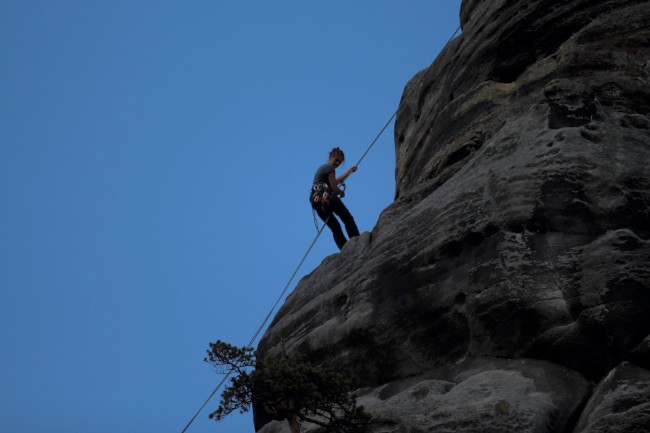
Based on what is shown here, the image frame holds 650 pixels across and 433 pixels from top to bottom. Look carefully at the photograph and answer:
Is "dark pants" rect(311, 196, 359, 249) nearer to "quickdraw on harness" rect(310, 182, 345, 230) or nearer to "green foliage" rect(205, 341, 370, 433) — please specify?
"quickdraw on harness" rect(310, 182, 345, 230)

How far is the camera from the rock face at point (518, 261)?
9.00 metres

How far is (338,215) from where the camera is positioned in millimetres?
17469

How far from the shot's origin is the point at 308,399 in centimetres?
1003

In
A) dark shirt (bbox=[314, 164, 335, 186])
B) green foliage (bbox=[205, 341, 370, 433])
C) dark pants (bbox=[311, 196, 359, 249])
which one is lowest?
green foliage (bbox=[205, 341, 370, 433])

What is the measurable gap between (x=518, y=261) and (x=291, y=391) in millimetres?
3623

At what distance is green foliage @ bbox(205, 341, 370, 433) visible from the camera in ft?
32.4

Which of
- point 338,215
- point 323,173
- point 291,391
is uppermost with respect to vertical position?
point 323,173

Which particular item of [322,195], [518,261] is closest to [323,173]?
[322,195]

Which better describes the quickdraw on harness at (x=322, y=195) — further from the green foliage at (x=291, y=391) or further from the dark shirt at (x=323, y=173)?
the green foliage at (x=291, y=391)

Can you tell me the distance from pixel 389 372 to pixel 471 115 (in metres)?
6.16

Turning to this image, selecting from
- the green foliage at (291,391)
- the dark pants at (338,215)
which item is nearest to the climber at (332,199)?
the dark pants at (338,215)

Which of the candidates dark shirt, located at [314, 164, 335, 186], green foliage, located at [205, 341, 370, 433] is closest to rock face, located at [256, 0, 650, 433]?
green foliage, located at [205, 341, 370, 433]

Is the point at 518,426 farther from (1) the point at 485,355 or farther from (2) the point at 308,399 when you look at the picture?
(2) the point at 308,399

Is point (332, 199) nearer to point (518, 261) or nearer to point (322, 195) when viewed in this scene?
point (322, 195)
